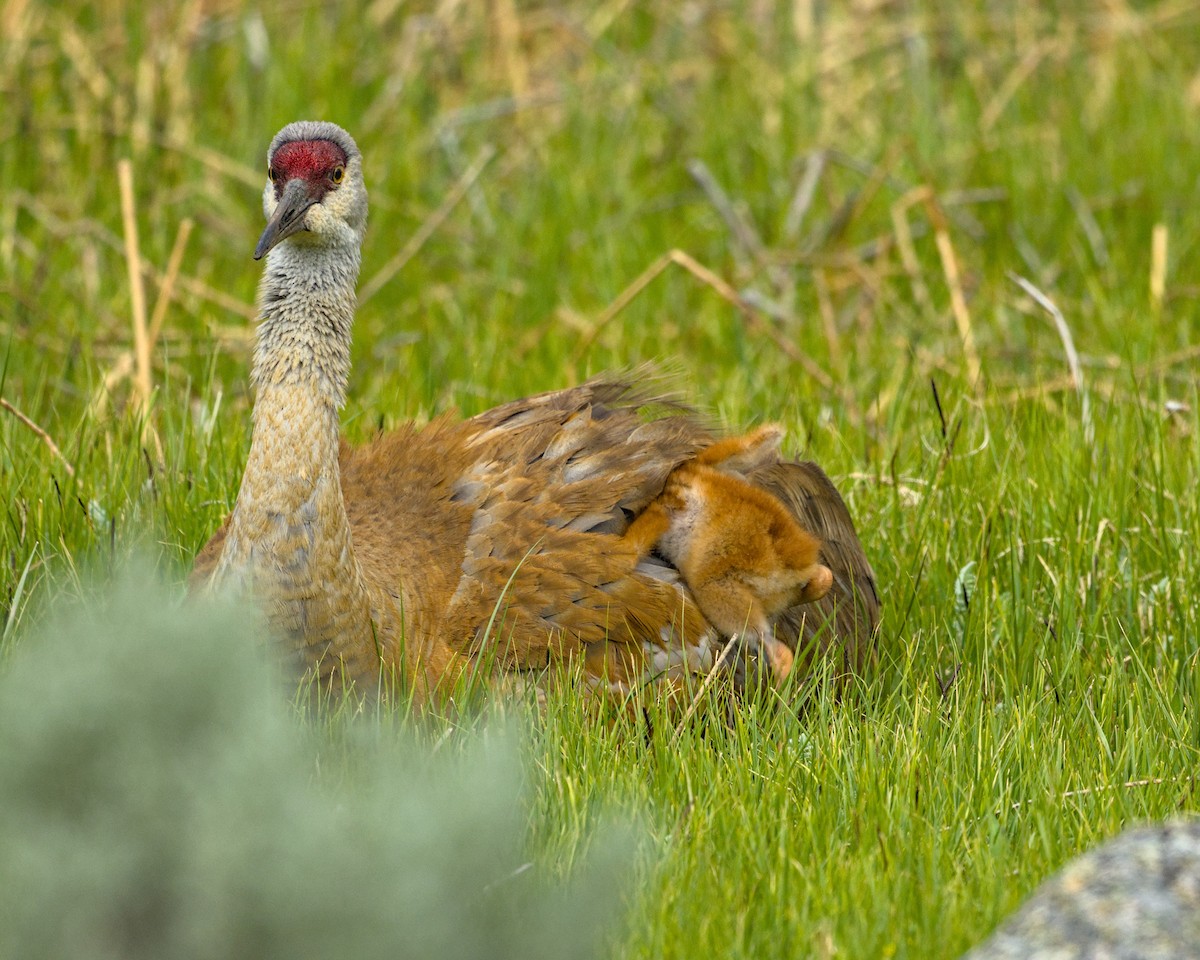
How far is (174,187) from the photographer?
732 cm

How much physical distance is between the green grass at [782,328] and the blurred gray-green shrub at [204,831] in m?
0.53

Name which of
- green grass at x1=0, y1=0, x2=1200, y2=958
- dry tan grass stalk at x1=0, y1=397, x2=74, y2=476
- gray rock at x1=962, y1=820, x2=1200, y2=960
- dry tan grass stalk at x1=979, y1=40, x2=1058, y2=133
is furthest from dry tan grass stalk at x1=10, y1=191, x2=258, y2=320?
gray rock at x1=962, y1=820, x2=1200, y2=960

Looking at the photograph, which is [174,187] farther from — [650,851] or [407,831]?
[407,831]

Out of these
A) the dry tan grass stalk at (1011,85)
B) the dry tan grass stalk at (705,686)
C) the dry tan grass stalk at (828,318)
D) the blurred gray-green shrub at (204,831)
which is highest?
the dry tan grass stalk at (1011,85)

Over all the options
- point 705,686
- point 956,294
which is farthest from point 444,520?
point 956,294

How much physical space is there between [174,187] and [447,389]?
2091mm

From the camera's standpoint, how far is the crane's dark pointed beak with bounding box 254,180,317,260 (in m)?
3.69

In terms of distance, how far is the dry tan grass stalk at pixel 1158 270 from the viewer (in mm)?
6406

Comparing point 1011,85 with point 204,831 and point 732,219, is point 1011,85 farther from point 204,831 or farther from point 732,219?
point 204,831

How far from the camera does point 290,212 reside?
3.74m

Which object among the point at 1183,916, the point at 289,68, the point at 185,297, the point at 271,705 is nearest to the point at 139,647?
the point at 271,705

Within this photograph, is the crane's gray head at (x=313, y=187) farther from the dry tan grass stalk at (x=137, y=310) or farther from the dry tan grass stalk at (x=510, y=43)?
the dry tan grass stalk at (x=510, y=43)

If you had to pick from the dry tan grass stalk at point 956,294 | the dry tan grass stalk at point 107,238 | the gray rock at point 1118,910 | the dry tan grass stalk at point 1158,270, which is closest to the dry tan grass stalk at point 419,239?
the dry tan grass stalk at point 107,238

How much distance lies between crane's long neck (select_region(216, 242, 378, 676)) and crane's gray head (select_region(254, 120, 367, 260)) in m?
0.08
